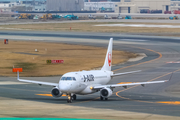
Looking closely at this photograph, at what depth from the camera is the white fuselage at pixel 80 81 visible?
38.7m

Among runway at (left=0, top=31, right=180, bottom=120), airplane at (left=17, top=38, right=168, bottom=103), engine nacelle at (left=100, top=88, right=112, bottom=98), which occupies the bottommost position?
runway at (left=0, top=31, right=180, bottom=120)

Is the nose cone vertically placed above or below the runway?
above

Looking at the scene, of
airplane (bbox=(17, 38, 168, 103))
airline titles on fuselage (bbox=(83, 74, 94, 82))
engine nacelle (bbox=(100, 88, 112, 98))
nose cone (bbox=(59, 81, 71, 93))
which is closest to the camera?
nose cone (bbox=(59, 81, 71, 93))

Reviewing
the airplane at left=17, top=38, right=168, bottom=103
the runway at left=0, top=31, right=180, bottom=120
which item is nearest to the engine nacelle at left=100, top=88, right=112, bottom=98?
the airplane at left=17, top=38, right=168, bottom=103

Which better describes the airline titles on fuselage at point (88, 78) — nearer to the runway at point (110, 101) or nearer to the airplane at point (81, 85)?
the airplane at point (81, 85)

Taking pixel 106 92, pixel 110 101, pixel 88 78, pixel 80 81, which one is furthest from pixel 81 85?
pixel 110 101

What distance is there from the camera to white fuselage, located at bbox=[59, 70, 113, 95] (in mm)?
38672

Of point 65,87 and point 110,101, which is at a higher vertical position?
point 65,87

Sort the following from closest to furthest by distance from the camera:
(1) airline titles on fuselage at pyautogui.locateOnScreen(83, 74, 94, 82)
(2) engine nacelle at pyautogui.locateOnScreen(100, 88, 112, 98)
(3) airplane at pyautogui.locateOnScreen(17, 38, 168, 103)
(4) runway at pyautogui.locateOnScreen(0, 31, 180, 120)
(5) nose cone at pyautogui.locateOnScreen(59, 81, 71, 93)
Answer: (4) runway at pyautogui.locateOnScreen(0, 31, 180, 120) → (5) nose cone at pyautogui.locateOnScreen(59, 81, 71, 93) → (3) airplane at pyautogui.locateOnScreen(17, 38, 168, 103) → (2) engine nacelle at pyautogui.locateOnScreen(100, 88, 112, 98) → (1) airline titles on fuselage at pyautogui.locateOnScreen(83, 74, 94, 82)

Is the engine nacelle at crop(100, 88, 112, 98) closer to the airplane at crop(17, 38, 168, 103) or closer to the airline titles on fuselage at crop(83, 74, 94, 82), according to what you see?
the airplane at crop(17, 38, 168, 103)

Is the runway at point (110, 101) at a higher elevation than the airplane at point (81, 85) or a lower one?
lower

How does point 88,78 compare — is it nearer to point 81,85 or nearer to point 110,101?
point 81,85

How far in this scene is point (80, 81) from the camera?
131ft

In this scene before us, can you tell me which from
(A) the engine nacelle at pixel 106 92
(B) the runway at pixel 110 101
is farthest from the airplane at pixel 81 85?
(B) the runway at pixel 110 101
